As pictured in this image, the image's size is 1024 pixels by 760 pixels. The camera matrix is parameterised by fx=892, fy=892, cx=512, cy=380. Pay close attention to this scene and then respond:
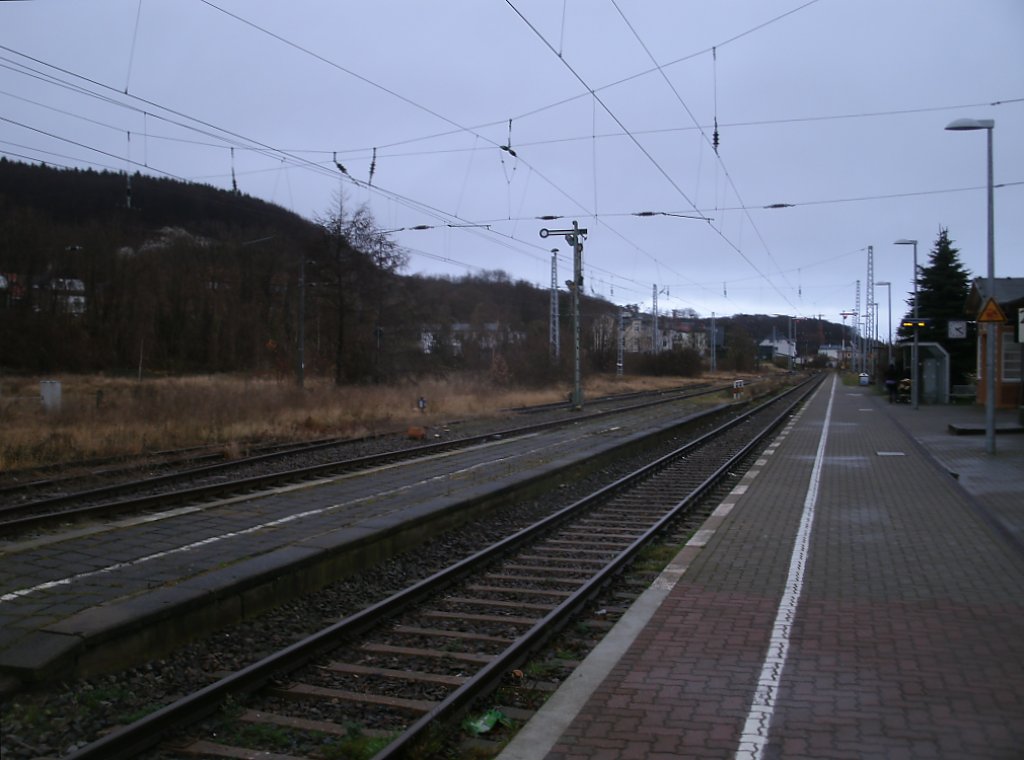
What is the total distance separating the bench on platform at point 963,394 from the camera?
137 ft

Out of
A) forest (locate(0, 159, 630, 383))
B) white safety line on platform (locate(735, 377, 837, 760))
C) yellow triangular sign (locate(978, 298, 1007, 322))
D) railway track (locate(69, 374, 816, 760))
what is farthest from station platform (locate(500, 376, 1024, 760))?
forest (locate(0, 159, 630, 383))

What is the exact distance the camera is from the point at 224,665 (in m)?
5.89

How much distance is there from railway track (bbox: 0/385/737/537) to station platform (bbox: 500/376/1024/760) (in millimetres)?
6853

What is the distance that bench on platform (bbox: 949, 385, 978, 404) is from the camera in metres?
41.8

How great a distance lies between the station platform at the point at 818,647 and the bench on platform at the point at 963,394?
3240cm

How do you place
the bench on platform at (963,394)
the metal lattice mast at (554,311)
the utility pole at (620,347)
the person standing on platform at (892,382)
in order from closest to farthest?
the bench on platform at (963,394) → the person standing on platform at (892,382) → the metal lattice mast at (554,311) → the utility pole at (620,347)

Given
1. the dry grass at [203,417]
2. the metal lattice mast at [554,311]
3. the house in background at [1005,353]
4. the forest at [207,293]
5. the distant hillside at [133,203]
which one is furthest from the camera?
the metal lattice mast at [554,311]

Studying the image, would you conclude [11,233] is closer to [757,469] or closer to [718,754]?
[757,469]

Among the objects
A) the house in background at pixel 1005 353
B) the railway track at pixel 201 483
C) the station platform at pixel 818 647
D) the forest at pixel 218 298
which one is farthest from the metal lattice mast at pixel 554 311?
the station platform at pixel 818 647

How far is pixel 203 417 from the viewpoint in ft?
74.0

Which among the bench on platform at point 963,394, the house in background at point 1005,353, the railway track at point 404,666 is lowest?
the railway track at point 404,666

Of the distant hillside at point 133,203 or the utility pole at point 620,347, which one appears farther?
the utility pole at point 620,347

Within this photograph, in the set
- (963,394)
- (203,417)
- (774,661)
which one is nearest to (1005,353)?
(963,394)

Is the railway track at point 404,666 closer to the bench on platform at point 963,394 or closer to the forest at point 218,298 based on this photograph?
the forest at point 218,298
